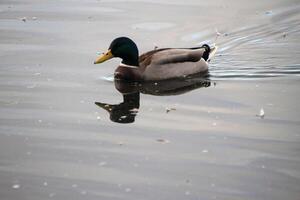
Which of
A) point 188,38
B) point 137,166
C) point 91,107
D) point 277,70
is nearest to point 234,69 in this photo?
point 277,70

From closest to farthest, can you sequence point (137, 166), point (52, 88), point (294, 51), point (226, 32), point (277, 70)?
point (137, 166)
point (52, 88)
point (277, 70)
point (294, 51)
point (226, 32)

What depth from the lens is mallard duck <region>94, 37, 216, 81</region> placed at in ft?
42.1

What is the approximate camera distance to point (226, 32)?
15016 mm

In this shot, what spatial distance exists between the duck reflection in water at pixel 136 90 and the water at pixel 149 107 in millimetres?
30

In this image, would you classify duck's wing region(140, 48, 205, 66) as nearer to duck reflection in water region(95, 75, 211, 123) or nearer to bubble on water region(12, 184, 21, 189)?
duck reflection in water region(95, 75, 211, 123)

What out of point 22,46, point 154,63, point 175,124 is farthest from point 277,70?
point 22,46

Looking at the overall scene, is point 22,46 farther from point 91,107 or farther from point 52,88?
point 91,107

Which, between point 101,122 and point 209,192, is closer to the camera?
point 209,192

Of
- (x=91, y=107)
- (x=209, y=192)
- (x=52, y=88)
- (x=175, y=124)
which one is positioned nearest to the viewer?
(x=209, y=192)

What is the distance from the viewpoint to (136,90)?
12289 mm

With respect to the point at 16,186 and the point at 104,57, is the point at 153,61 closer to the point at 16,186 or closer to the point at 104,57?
the point at 104,57

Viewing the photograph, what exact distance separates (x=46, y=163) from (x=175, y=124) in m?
2.04

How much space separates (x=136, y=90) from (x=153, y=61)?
92 cm

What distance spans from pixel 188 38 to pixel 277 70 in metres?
2.37
